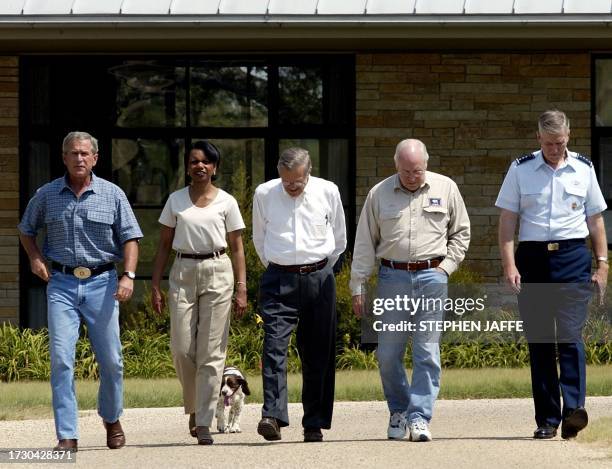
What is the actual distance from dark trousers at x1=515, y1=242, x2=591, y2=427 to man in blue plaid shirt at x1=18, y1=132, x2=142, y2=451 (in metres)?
2.38

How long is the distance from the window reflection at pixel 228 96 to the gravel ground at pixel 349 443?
4.64 meters

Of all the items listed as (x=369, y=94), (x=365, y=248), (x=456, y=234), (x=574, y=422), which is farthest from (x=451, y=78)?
(x=574, y=422)

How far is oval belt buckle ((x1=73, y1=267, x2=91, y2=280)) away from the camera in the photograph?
8.38 meters

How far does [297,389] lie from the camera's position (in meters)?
11.4

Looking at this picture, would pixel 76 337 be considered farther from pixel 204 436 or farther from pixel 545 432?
pixel 545 432

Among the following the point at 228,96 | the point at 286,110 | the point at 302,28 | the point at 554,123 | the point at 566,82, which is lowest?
the point at 554,123

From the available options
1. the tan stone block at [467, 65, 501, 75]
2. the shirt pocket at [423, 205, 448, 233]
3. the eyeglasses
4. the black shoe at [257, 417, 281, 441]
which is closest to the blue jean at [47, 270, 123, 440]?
the black shoe at [257, 417, 281, 441]

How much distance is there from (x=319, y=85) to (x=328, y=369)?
611cm

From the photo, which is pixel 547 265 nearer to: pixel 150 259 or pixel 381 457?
pixel 381 457

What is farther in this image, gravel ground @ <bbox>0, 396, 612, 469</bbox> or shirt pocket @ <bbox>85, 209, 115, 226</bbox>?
shirt pocket @ <bbox>85, 209, 115, 226</bbox>

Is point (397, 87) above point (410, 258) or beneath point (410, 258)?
above

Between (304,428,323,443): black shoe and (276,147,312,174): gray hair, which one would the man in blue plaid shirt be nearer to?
(276,147,312,174): gray hair

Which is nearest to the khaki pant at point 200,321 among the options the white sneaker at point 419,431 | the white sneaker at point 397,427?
the white sneaker at point 397,427
